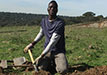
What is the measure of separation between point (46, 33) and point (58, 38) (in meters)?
0.53

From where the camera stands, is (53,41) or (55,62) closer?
(53,41)

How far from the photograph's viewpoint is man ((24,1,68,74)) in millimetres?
6578

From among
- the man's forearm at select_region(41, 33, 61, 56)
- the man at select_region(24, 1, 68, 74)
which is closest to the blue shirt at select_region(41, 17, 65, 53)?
the man at select_region(24, 1, 68, 74)

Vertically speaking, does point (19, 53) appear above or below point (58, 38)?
below

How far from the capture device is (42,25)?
7133 millimetres

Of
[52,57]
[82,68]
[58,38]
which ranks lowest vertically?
[82,68]

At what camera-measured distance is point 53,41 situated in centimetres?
650

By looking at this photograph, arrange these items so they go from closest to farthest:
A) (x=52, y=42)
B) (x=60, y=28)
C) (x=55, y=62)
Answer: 1. (x=52, y=42)
2. (x=60, y=28)
3. (x=55, y=62)

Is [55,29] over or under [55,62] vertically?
over

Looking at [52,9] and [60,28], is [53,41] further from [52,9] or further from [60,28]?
[52,9]

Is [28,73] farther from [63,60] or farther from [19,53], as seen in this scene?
[19,53]

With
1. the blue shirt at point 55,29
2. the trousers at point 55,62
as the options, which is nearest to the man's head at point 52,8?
the blue shirt at point 55,29

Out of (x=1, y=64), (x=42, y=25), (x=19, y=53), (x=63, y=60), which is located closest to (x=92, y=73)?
(x=63, y=60)

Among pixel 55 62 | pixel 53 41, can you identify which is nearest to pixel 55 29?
pixel 53 41
